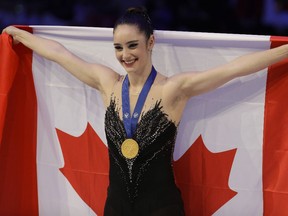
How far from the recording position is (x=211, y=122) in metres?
2.94

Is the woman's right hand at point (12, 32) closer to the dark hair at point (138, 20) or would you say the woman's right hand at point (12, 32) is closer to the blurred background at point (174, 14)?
the dark hair at point (138, 20)

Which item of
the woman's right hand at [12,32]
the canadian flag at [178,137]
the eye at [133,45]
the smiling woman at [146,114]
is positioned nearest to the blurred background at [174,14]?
the canadian flag at [178,137]

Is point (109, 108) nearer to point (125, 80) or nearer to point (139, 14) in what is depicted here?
point (125, 80)

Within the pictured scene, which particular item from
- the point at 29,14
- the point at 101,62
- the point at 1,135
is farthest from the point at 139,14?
the point at 29,14

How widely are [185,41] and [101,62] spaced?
46cm

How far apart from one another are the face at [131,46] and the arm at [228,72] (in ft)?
0.61

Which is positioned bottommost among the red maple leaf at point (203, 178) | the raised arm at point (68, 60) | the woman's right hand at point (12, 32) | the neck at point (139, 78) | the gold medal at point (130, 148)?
the red maple leaf at point (203, 178)

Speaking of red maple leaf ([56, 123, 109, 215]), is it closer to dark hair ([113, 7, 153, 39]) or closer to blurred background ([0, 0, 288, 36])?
dark hair ([113, 7, 153, 39])

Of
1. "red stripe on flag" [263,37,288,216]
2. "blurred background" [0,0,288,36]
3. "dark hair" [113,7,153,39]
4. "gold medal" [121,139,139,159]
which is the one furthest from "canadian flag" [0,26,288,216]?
"blurred background" [0,0,288,36]

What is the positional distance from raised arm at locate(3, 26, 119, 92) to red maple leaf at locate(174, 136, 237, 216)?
558mm

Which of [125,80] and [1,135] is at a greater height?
[125,80]

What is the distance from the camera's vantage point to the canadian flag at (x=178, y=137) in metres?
2.85

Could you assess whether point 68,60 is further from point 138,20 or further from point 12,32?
point 138,20

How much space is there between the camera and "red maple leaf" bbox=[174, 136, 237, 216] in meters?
2.95
